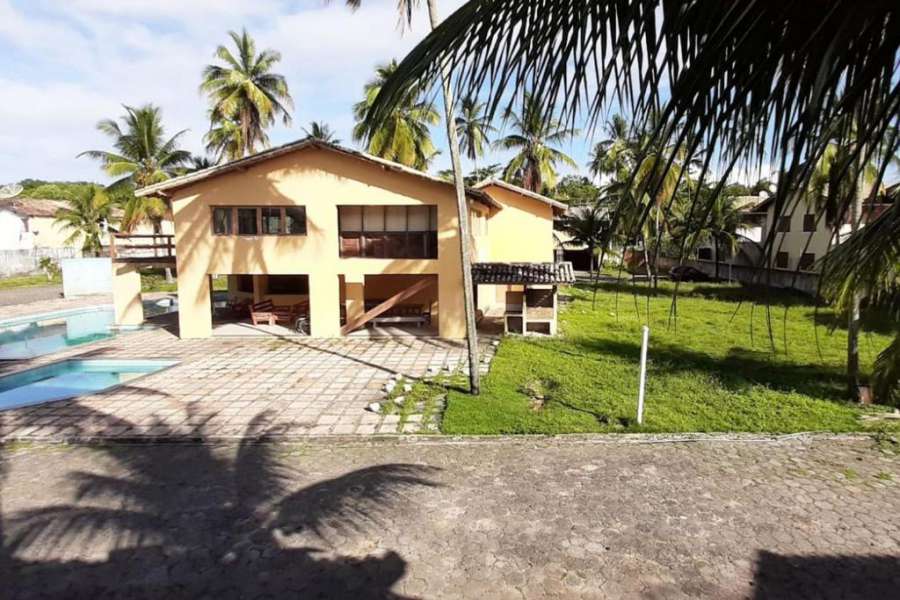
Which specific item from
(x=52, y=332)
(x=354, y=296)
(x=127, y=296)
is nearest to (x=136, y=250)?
(x=127, y=296)

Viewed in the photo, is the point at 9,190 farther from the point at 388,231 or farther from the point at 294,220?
the point at 388,231

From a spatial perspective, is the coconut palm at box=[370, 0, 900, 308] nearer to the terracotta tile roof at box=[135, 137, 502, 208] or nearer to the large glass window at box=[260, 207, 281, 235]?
the terracotta tile roof at box=[135, 137, 502, 208]

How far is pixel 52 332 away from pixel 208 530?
1820cm

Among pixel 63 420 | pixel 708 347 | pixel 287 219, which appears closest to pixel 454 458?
pixel 63 420

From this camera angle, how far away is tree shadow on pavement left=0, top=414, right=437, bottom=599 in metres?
5.16

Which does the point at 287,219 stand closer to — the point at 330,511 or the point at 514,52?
the point at 330,511

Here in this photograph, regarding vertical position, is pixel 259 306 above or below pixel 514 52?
below

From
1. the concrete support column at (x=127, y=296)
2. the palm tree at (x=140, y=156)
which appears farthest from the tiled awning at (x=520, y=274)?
the palm tree at (x=140, y=156)

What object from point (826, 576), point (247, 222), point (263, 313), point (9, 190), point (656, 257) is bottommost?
point (826, 576)

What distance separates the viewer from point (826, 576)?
201 inches

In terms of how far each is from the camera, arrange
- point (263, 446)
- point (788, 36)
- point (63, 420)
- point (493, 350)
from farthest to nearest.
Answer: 1. point (493, 350)
2. point (63, 420)
3. point (263, 446)
4. point (788, 36)

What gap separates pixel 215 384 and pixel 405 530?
24.4 feet

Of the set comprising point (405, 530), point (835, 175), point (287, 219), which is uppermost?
point (287, 219)

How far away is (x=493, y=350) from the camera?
14.9m
